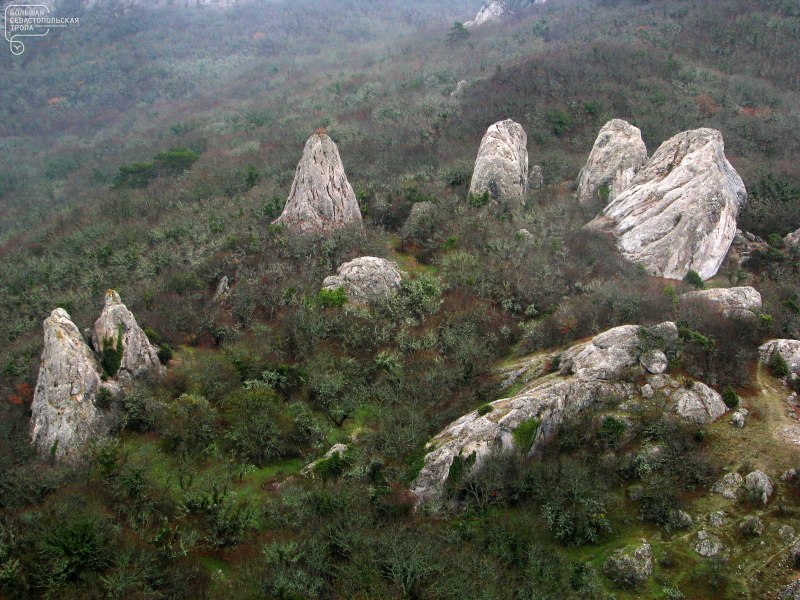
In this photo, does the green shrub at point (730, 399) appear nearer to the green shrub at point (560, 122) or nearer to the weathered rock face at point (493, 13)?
the green shrub at point (560, 122)

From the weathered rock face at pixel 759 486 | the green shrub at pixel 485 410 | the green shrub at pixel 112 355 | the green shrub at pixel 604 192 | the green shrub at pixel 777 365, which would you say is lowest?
the weathered rock face at pixel 759 486

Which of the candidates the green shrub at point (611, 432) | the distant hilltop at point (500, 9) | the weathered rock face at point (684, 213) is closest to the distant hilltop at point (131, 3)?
the distant hilltop at point (500, 9)

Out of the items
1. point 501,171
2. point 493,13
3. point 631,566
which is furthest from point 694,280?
point 493,13

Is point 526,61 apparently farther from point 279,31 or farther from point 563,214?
point 279,31

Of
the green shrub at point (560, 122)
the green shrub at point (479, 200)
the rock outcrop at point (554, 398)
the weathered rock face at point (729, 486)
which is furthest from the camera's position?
the green shrub at point (560, 122)

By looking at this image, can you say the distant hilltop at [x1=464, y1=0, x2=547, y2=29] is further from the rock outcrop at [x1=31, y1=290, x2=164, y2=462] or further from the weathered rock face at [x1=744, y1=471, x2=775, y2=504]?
the weathered rock face at [x1=744, y1=471, x2=775, y2=504]

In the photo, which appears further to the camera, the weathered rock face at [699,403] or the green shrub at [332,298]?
the green shrub at [332,298]

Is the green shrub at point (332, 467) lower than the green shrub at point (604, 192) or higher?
lower

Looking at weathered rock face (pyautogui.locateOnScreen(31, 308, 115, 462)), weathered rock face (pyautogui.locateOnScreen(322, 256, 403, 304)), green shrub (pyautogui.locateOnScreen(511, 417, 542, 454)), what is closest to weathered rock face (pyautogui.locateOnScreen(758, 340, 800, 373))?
green shrub (pyautogui.locateOnScreen(511, 417, 542, 454))

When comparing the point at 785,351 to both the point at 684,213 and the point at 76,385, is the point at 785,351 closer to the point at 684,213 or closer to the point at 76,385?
the point at 684,213
